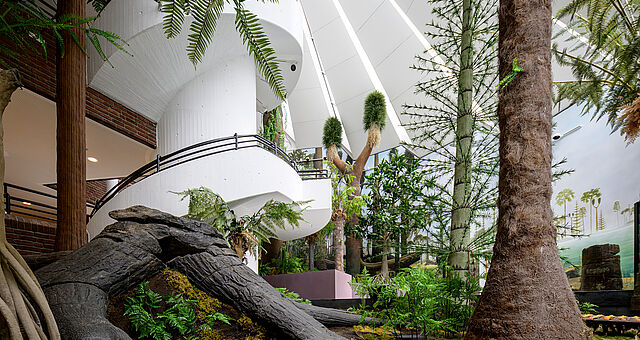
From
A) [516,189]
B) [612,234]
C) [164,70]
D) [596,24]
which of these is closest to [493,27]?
[516,189]

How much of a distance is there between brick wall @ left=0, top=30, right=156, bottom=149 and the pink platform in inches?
214

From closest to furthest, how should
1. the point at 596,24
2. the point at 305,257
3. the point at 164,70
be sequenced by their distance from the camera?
the point at 596,24
the point at 164,70
the point at 305,257

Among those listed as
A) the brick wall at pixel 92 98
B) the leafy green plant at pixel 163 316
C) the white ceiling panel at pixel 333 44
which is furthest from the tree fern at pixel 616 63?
the white ceiling panel at pixel 333 44

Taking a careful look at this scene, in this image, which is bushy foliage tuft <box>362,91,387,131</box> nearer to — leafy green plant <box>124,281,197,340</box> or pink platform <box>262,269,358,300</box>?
pink platform <box>262,269,358,300</box>

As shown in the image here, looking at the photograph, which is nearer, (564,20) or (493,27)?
(493,27)

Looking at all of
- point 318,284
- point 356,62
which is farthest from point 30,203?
point 356,62

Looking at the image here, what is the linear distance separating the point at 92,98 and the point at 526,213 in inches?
330

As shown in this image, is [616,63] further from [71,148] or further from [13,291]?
[13,291]

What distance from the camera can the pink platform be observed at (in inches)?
454

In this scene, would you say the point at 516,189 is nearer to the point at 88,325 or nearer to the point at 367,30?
the point at 88,325

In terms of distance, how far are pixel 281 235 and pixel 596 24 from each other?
8.83m

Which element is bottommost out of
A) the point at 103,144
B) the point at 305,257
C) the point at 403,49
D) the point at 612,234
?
the point at 305,257

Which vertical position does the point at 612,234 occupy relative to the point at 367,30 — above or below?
below

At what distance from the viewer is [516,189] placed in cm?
251
